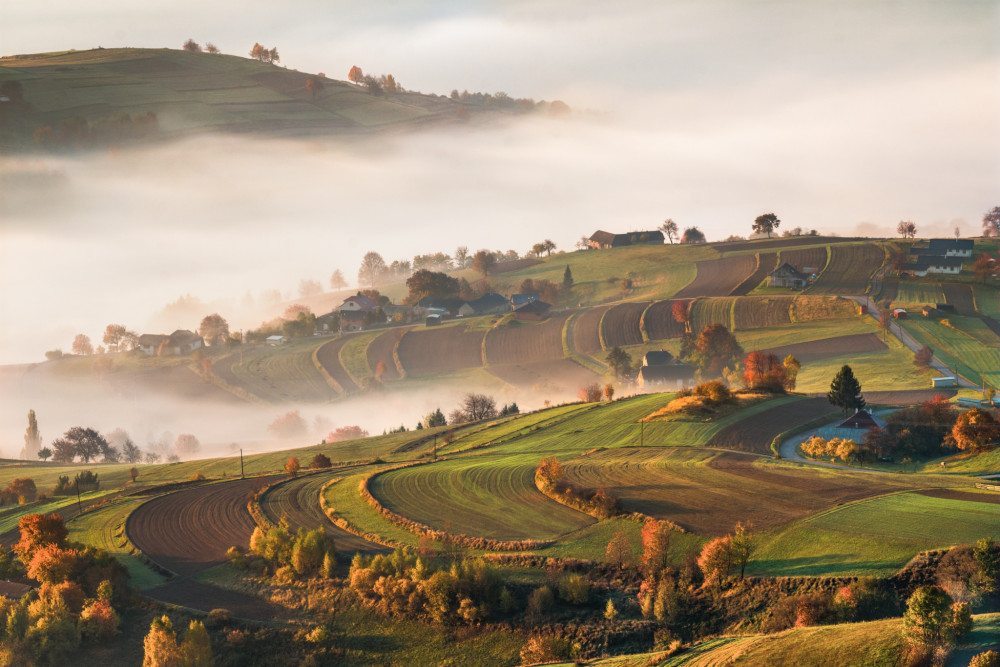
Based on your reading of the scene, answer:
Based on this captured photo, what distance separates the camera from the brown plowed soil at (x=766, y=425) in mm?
72312

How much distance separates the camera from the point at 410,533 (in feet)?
185

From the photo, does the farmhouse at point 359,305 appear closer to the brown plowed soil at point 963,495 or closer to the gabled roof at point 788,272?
the gabled roof at point 788,272

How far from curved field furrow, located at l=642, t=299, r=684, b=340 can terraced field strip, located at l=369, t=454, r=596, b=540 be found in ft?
233

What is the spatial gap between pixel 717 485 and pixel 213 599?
125 feet

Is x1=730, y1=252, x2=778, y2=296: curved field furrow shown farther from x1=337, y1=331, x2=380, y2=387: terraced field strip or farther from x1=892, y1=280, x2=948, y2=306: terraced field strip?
x1=337, y1=331, x2=380, y2=387: terraced field strip

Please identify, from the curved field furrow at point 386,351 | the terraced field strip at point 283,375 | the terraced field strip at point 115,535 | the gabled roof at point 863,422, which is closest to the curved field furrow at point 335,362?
the terraced field strip at point 283,375

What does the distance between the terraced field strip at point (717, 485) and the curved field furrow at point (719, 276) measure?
302ft

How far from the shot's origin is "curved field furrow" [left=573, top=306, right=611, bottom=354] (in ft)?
469

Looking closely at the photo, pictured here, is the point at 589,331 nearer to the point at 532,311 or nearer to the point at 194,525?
the point at 532,311

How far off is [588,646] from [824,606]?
12.1 m

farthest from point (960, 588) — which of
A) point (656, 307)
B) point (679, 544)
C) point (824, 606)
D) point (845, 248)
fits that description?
point (845, 248)

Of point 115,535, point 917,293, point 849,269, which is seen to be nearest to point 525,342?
point 849,269

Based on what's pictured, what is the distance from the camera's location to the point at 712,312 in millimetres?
143375

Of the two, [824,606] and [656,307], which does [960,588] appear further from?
[656,307]
